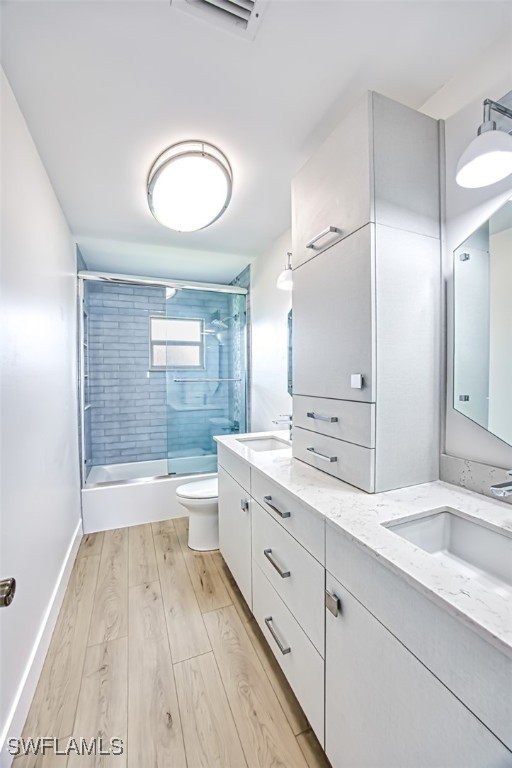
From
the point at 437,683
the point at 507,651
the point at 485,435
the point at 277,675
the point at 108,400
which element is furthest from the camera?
the point at 108,400

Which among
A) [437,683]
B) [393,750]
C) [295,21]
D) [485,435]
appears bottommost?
[393,750]

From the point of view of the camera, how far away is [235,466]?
1.76m

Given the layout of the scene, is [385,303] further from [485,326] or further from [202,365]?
[202,365]

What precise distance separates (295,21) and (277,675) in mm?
2373

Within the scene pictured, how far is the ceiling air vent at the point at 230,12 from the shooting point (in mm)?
944

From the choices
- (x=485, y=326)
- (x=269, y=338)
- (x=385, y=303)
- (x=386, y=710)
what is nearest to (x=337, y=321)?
(x=385, y=303)

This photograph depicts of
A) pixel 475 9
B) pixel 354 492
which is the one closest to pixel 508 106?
pixel 475 9

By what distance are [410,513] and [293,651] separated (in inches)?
26.9

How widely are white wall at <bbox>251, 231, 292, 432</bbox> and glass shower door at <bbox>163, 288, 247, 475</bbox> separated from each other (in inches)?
9.5

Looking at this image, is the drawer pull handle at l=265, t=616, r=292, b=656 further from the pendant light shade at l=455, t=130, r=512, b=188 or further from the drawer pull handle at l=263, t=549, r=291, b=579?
the pendant light shade at l=455, t=130, r=512, b=188

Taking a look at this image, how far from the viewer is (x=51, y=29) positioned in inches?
40.0

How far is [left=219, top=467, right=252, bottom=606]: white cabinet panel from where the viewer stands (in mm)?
1577

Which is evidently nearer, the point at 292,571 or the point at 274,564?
the point at 292,571

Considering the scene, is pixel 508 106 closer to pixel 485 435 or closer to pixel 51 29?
pixel 485 435
